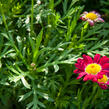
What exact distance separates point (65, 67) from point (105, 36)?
48 centimetres

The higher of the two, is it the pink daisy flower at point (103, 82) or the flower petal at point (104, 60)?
the flower petal at point (104, 60)

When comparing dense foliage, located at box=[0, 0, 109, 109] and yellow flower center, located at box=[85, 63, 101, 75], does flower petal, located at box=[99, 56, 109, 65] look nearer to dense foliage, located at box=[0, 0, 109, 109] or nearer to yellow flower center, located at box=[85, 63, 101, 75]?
yellow flower center, located at box=[85, 63, 101, 75]

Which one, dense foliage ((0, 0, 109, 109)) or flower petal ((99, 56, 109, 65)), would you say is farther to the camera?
dense foliage ((0, 0, 109, 109))

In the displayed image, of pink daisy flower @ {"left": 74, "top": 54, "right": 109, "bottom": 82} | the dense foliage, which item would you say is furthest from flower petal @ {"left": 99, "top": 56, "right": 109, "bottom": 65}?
the dense foliage

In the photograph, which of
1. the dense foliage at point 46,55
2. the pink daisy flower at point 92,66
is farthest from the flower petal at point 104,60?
the dense foliage at point 46,55

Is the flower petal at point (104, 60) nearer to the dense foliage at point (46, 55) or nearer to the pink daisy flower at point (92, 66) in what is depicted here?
the pink daisy flower at point (92, 66)

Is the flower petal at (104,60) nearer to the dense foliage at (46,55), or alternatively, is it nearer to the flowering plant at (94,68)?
the flowering plant at (94,68)

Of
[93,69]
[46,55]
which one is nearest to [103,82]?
[93,69]

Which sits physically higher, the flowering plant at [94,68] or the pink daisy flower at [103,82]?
the flowering plant at [94,68]

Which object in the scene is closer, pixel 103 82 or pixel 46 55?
pixel 103 82

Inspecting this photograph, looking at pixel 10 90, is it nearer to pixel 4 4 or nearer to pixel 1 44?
pixel 1 44

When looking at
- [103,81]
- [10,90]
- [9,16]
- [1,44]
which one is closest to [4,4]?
[9,16]

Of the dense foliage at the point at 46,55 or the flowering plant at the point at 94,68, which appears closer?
the flowering plant at the point at 94,68

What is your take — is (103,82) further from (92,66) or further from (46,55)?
(46,55)
